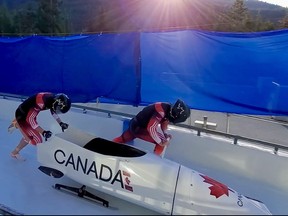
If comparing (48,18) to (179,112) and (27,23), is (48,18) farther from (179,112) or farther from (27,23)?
(179,112)

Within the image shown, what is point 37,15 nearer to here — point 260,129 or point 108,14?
point 108,14

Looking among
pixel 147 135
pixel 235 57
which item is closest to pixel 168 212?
pixel 147 135

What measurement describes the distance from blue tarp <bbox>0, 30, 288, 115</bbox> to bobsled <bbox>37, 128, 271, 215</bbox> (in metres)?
1.36

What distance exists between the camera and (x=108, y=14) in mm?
30328

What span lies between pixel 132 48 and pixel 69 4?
52.8m

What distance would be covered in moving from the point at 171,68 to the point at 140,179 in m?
1.94

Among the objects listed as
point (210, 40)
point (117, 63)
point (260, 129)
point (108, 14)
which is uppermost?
point (108, 14)

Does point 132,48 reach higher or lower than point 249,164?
higher

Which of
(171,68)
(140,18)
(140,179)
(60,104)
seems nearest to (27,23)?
(140,18)

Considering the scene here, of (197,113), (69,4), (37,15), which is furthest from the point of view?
(69,4)

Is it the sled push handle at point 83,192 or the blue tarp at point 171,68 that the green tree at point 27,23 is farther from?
the sled push handle at point 83,192

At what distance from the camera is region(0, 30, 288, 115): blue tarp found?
Answer: 360 cm

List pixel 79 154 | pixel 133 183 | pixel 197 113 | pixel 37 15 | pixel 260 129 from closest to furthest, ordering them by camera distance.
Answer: pixel 133 183 < pixel 79 154 < pixel 197 113 < pixel 260 129 < pixel 37 15

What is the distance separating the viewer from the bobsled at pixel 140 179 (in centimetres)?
246
